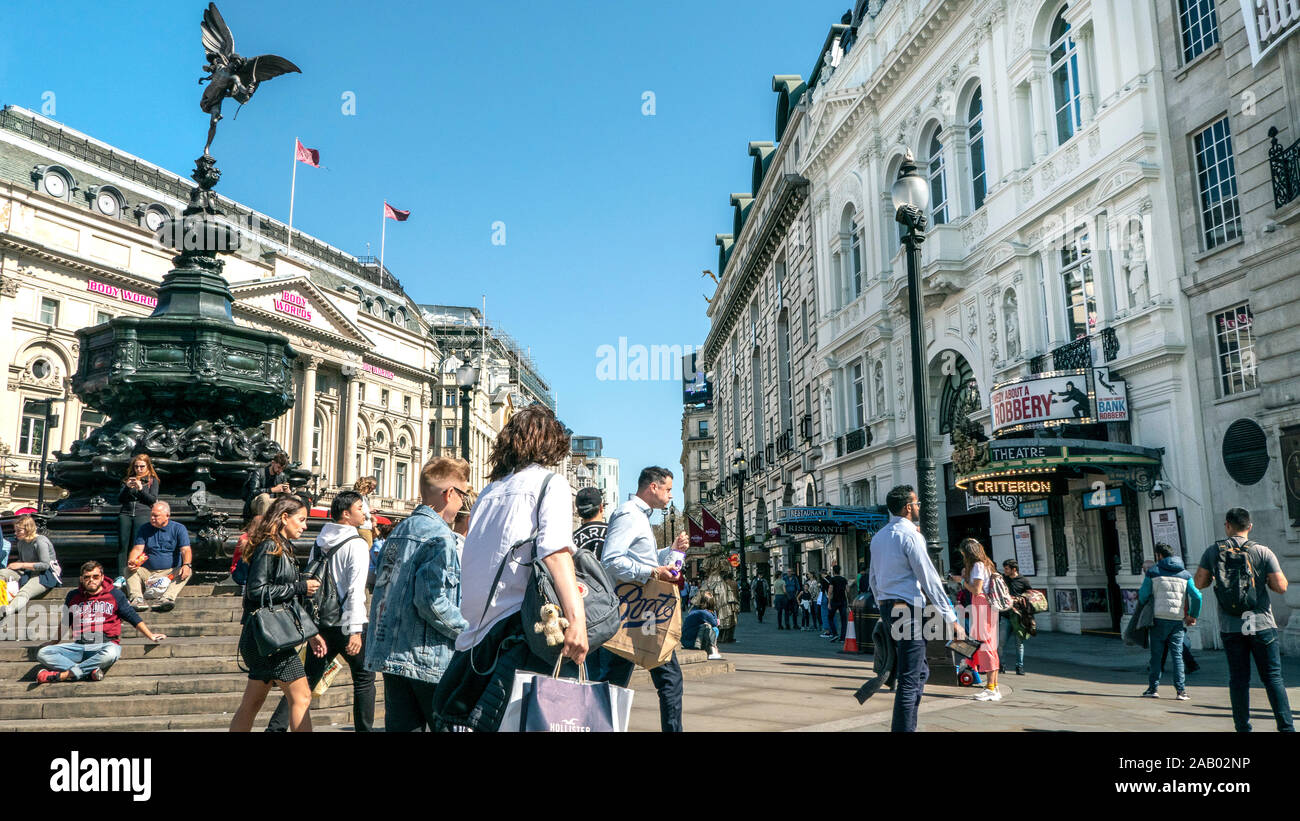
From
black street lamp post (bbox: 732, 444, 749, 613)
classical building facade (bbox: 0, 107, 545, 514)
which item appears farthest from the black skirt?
black street lamp post (bbox: 732, 444, 749, 613)

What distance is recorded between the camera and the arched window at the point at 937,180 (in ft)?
81.5

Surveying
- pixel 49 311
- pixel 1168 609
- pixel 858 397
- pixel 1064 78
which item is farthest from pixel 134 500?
pixel 49 311

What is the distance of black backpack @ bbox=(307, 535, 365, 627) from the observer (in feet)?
17.5

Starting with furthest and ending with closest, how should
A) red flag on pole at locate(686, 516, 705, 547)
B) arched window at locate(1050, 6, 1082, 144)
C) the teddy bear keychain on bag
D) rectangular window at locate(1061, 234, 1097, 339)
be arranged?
red flag on pole at locate(686, 516, 705, 547) < arched window at locate(1050, 6, 1082, 144) < rectangular window at locate(1061, 234, 1097, 339) < the teddy bear keychain on bag

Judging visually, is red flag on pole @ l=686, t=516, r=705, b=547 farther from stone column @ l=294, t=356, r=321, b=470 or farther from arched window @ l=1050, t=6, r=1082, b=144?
stone column @ l=294, t=356, r=321, b=470

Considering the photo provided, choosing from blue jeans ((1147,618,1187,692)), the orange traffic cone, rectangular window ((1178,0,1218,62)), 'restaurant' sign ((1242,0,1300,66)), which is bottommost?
the orange traffic cone

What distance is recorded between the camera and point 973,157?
23469mm

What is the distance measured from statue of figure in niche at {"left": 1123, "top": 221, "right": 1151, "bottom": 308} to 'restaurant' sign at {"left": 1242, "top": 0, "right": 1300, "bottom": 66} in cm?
347

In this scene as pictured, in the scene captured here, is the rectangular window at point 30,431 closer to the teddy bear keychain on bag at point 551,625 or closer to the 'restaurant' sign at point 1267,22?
the teddy bear keychain on bag at point 551,625

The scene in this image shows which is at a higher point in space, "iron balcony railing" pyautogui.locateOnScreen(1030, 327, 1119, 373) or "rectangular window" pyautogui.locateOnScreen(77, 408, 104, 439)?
"rectangular window" pyautogui.locateOnScreen(77, 408, 104, 439)

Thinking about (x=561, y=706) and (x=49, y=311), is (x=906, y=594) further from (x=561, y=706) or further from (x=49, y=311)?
(x=49, y=311)

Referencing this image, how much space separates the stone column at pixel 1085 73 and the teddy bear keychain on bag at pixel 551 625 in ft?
63.1
